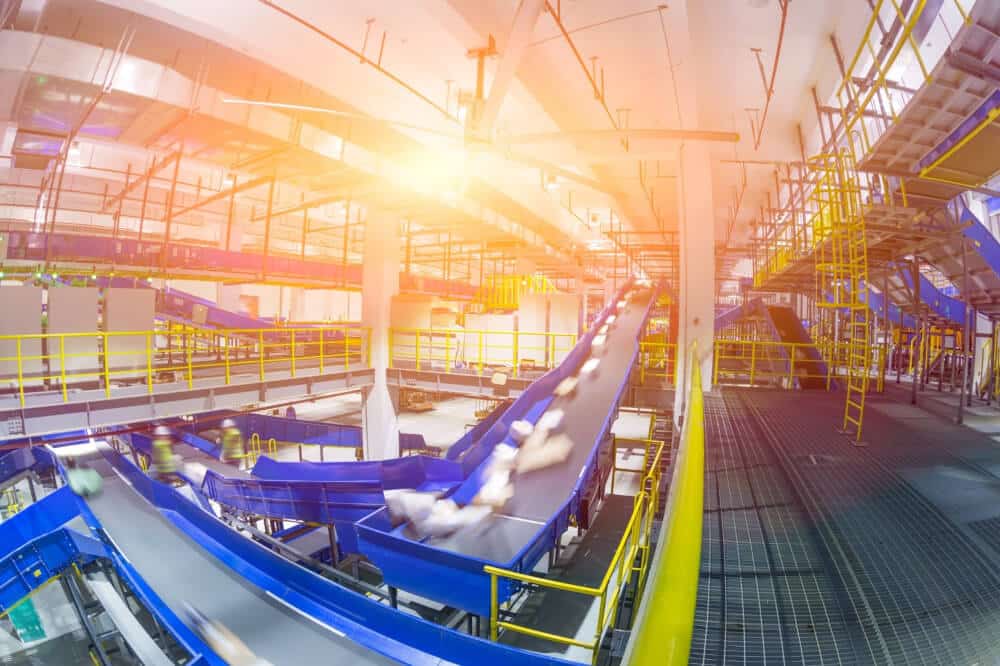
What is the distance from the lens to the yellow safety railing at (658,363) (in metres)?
9.88

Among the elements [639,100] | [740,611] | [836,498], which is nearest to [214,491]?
[740,611]

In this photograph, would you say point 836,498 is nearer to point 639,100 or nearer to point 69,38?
point 639,100

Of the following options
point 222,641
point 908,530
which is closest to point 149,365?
point 222,641

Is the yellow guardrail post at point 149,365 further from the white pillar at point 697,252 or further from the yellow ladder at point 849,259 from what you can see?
the yellow ladder at point 849,259

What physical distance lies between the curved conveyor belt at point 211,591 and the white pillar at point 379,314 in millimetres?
7265

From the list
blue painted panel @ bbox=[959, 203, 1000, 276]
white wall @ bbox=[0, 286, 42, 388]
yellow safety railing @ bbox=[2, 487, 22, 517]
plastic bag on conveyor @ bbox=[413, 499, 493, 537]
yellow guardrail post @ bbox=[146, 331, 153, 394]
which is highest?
blue painted panel @ bbox=[959, 203, 1000, 276]

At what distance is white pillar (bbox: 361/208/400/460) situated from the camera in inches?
476

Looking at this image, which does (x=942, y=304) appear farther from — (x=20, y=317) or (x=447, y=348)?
(x=20, y=317)

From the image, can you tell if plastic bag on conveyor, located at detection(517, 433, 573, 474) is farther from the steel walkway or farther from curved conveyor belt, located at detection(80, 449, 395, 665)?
curved conveyor belt, located at detection(80, 449, 395, 665)

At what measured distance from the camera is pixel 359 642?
3445 mm

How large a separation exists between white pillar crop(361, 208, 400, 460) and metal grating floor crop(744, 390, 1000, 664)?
9.25 m

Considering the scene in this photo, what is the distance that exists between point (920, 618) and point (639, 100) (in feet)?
32.1

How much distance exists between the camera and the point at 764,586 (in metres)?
2.68

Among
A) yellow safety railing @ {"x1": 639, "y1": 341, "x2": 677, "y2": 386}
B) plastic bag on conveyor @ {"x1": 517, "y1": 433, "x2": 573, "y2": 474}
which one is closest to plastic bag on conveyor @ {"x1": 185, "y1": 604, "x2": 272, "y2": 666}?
plastic bag on conveyor @ {"x1": 517, "y1": 433, "x2": 573, "y2": 474}
